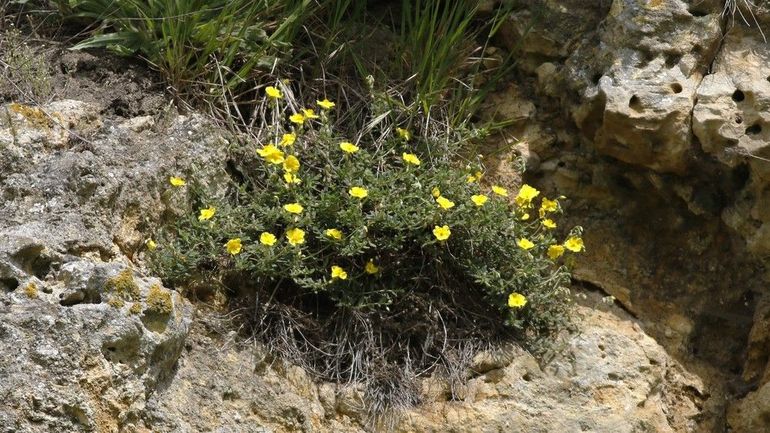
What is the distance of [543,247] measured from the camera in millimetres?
4414

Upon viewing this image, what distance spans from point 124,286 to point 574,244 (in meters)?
1.75

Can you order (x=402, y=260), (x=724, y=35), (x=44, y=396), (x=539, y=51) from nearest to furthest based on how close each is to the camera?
1. (x=44, y=396)
2. (x=402, y=260)
3. (x=724, y=35)
4. (x=539, y=51)

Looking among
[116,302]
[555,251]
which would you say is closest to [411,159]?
[555,251]

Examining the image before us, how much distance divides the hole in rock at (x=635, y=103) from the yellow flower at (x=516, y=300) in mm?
877

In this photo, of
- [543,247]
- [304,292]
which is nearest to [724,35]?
[543,247]

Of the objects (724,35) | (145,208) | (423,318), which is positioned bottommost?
(423,318)

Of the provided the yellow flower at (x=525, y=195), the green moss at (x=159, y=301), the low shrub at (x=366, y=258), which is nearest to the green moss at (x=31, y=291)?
the green moss at (x=159, y=301)

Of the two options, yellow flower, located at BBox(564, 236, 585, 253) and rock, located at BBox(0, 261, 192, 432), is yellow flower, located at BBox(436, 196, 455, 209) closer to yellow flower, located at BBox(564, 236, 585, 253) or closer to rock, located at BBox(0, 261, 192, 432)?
yellow flower, located at BBox(564, 236, 585, 253)

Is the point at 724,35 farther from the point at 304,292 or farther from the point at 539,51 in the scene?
the point at 304,292

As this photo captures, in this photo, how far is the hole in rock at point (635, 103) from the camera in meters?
4.45

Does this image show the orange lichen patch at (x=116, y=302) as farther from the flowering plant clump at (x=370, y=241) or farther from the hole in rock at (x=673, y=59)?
the hole in rock at (x=673, y=59)

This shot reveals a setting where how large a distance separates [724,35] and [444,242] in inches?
57.5

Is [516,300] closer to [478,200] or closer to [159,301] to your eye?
[478,200]

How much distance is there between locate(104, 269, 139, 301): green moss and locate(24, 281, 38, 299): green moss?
0.69 feet
